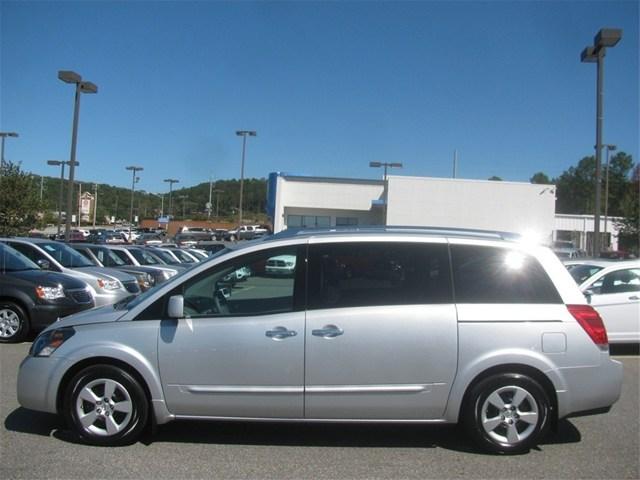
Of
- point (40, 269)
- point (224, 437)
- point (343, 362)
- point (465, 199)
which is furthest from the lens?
point (465, 199)

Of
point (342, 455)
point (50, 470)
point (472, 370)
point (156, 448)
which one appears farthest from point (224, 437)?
point (472, 370)

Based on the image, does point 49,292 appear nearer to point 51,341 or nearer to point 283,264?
point 51,341

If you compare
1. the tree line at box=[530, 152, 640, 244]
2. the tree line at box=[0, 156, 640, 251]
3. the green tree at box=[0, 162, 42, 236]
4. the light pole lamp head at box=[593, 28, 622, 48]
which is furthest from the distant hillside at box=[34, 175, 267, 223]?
the light pole lamp head at box=[593, 28, 622, 48]

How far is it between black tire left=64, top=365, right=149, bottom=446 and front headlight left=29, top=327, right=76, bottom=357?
0.32 meters

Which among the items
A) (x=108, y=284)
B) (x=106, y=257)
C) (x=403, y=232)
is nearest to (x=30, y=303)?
(x=108, y=284)

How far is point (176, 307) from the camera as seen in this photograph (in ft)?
15.2

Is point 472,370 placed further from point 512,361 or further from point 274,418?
point 274,418

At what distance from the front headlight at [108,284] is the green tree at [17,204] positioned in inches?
772

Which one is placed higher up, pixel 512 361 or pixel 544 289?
pixel 544 289

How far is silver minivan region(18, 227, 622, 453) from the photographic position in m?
4.65

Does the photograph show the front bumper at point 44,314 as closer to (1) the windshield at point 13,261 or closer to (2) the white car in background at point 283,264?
(1) the windshield at point 13,261

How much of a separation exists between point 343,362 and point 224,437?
1324 mm

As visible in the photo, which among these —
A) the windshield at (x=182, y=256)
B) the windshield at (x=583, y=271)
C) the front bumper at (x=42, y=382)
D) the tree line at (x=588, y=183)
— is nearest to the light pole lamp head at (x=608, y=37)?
the windshield at (x=583, y=271)

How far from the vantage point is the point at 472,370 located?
466cm
